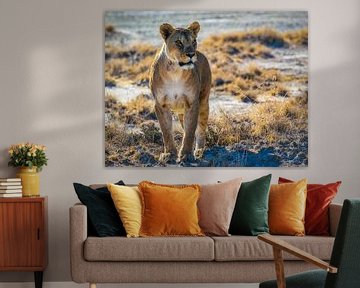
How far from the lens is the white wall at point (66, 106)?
7074mm

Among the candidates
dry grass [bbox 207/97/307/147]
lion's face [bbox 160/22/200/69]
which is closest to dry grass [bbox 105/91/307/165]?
dry grass [bbox 207/97/307/147]

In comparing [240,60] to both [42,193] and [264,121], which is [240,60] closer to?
[264,121]

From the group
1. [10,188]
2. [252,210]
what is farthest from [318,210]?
[10,188]

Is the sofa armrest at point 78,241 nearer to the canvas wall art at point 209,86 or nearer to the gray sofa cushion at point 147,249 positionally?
the gray sofa cushion at point 147,249

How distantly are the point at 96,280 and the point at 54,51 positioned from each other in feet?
7.62

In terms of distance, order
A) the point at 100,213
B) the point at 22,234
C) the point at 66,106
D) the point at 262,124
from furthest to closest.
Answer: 1. the point at 262,124
2. the point at 66,106
3. the point at 22,234
4. the point at 100,213

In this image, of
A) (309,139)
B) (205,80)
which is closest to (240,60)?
(205,80)

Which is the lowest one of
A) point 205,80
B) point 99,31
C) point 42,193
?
point 42,193

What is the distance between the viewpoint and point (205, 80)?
719cm

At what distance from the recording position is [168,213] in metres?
6.18

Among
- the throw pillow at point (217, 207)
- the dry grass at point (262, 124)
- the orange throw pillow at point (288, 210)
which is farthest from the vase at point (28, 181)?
the orange throw pillow at point (288, 210)

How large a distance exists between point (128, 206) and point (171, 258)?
1.96 feet

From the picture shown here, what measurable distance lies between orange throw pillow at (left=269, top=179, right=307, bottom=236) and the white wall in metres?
0.80

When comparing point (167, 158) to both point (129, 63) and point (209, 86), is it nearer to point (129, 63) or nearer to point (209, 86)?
point (209, 86)
